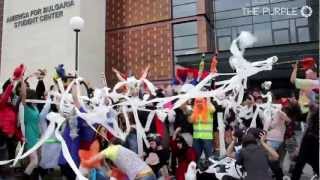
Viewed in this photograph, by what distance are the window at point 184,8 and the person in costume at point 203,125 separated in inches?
582

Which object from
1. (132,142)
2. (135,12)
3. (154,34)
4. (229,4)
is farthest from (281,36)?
(132,142)

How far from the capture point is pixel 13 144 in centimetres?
838

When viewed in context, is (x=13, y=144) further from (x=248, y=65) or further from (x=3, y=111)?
(x=248, y=65)

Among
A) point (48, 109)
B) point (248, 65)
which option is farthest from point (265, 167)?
point (48, 109)

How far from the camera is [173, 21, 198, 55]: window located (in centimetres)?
2294

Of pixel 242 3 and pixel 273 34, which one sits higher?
pixel 242 3

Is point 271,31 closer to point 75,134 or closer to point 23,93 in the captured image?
point 75,134

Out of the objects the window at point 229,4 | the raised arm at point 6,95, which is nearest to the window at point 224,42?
the window at point 229,4

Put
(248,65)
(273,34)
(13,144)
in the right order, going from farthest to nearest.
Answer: (273,34) → (13,144) → (248,65)

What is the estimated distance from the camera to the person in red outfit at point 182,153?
8786mm

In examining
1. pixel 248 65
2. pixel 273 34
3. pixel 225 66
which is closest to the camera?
pixel 248 65

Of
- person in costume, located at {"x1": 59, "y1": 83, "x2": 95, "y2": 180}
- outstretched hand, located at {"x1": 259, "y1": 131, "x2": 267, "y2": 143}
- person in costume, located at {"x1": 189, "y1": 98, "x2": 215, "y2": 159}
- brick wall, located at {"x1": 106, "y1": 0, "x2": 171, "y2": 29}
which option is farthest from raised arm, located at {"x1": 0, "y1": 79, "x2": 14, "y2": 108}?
brick wall, located at {"x1": 106, "y1": 0, "x2": 171, "y2": 29}

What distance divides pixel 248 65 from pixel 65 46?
17683 millimetres

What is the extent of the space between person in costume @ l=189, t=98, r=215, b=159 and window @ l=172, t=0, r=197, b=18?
1479 centimetres
